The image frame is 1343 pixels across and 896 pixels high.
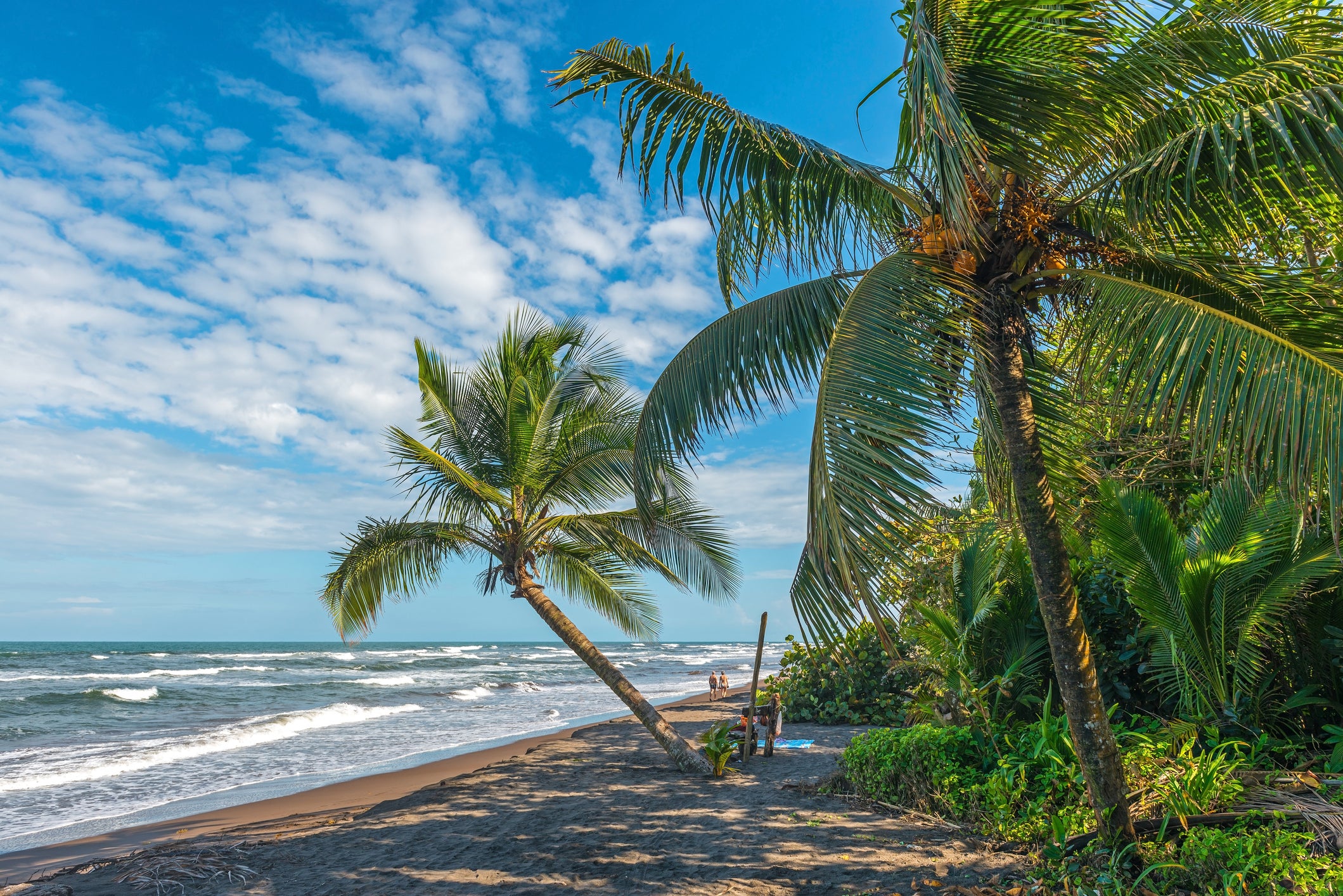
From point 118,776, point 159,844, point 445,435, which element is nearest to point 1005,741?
point 445,435

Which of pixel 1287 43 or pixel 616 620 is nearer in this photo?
pixel 1287 43

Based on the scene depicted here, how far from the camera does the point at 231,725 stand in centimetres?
1811

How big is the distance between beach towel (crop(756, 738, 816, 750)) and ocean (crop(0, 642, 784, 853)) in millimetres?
5944

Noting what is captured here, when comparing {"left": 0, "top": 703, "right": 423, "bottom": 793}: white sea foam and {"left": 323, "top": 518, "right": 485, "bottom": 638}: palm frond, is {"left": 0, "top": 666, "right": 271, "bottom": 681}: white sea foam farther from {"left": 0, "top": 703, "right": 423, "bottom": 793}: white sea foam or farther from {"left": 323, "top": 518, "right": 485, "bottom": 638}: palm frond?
{"left": 323, "top": 518, "right": 485, "bottom": 638}: palm frond

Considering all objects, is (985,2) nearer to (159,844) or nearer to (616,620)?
(616,620)

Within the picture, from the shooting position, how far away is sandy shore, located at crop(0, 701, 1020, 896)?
5.30m

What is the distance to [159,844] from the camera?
7480mm

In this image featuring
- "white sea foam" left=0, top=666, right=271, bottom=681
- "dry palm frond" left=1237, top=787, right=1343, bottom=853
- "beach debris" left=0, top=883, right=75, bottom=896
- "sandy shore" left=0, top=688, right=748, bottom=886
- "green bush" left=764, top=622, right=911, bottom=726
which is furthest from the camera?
"white sea foam" left=0, top=666, right=271, bottom=681

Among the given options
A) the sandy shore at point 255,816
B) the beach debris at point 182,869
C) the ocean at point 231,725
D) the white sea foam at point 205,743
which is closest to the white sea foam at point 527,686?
the ocean at point 231,725

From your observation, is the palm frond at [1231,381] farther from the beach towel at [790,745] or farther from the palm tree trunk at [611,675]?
the beach towel at [790,745]

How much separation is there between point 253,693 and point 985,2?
2866cm

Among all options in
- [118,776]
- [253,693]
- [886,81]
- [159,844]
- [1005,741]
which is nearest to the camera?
[886,81]

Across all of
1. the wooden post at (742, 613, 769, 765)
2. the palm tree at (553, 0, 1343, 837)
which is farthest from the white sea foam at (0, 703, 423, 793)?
the palm tree at (553, 0, 1343, 837)

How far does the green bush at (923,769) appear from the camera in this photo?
6.12 meters
